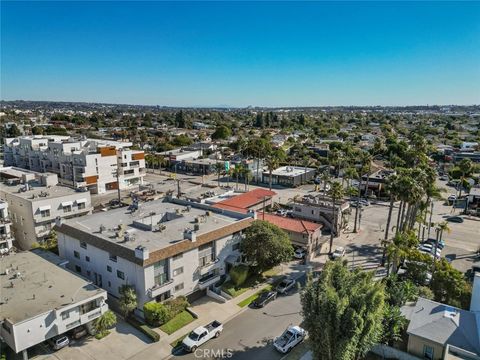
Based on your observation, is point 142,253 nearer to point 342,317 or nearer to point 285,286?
point 285,286

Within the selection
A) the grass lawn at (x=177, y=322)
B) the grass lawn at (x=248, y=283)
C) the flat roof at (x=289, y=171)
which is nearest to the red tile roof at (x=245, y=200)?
the grass lawn at (x=248, y=283)

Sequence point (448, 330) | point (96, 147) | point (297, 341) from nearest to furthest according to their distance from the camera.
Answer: point (448, 330) → point (297, 341) → point (96, 147)

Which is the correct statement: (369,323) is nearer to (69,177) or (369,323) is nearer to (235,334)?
(235,334)

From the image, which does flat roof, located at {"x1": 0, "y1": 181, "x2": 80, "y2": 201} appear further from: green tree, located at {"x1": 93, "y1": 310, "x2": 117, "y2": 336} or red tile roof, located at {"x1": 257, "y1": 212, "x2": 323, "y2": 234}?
red tile roof, located at {"x1": 257, "y1": 212, "x2": 323, "y2": 234}

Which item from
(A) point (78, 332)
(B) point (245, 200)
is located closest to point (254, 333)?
(A) point (78, 332)

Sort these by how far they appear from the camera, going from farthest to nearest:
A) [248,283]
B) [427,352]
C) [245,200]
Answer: [245,200], [248,283], [427,352]

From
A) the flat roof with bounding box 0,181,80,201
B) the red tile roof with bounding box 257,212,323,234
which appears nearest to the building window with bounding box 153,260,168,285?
the red tile roof with bounding box 257,212,323,234

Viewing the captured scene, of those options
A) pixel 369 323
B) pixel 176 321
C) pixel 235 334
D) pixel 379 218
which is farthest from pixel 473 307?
pixel 379 218
